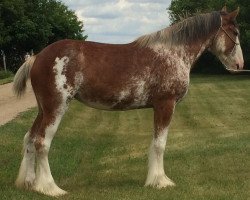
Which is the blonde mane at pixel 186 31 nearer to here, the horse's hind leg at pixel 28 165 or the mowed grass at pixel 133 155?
the horse's hind leg at pixel 28 165

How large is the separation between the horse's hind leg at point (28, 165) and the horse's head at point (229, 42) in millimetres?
3032

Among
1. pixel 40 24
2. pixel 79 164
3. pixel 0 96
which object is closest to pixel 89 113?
pixel 0 96

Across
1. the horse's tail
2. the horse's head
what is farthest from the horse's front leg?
the horse's tail

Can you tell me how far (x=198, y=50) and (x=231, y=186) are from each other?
2.15m

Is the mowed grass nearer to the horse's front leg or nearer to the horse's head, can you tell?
the horse's front leg

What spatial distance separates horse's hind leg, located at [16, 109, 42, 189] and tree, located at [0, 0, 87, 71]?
4325 centimetres

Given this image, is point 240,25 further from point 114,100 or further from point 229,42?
point 114,100

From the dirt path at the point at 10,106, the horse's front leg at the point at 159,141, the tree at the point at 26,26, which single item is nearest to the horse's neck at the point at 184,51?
the horse's front leg at the point at 159,141

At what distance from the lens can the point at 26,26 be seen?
5303cm

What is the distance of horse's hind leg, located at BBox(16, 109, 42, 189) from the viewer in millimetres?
7859

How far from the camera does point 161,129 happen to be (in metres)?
7.92

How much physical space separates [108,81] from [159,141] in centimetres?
119

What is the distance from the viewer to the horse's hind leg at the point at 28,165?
7.86 metres

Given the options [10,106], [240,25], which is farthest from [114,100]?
[240,25]
